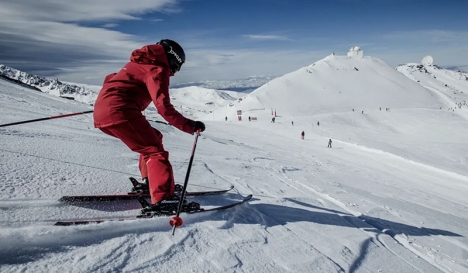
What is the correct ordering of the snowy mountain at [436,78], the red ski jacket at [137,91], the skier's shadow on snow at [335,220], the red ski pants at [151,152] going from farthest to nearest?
the snowy mountain at [436,78]
the skier's shadow on snow at [335,220]
the red ski pants at [151,152]
the red ski jacket at [137,91]

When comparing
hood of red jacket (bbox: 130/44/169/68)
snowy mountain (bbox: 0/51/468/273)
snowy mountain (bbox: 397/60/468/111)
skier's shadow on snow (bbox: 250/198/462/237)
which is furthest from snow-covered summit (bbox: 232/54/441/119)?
hood of red jacket (bbox: 130/44/169/68)

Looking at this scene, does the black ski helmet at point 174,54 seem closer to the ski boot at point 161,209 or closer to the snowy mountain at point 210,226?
the ski boot at point 161,209

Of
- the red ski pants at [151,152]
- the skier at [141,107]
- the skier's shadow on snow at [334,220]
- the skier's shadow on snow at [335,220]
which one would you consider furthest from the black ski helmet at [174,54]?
the skier's shadow on snow at [334,220]

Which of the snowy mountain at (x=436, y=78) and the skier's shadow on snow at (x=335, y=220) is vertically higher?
the snowy mountain at (x=436, y=78)

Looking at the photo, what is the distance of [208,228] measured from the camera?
2889 millimetres

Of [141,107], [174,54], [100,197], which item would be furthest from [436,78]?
[100,197]

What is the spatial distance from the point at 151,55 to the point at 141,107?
59cm

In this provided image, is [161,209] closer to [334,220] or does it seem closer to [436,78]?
[334,220]

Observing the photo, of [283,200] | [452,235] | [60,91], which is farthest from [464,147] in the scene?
[60,91]

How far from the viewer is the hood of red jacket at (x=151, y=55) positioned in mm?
2949

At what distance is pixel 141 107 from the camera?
3105 millimetres

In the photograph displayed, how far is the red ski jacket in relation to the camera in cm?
281

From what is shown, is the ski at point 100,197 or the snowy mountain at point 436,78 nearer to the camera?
the ski at point 100,197

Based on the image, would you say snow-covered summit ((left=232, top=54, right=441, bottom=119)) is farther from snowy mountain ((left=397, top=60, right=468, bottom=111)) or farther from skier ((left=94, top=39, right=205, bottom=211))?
skier ((left=94, top=39, right=205, bottom=211))
